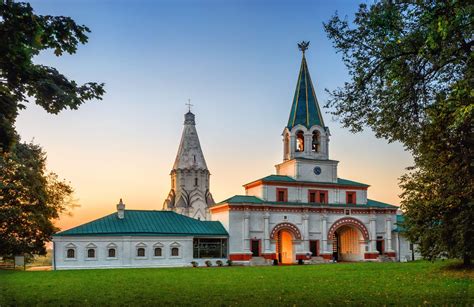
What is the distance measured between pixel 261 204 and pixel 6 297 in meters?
32.0

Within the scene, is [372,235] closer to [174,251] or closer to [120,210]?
[174,251]

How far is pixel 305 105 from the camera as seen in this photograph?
5153 cm

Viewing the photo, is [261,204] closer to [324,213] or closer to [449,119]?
[324,213]

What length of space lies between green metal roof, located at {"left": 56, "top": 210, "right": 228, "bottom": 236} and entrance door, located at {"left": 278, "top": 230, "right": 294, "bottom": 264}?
7.84 metres

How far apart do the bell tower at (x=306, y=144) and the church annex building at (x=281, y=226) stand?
0.36 ft

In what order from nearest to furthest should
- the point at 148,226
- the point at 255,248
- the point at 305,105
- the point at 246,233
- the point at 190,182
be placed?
the point at 148,226
the point at 246,233
the point at 255,248
the point at 305,105
the point at 190,182

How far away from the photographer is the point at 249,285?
1862 cm

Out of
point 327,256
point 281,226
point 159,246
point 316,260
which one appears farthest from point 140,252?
point 327,256

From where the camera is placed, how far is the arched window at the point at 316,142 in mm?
50775

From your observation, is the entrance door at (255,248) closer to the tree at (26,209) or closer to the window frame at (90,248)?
the window frame at (90,248)

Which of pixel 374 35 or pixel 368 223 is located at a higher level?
pixel 374 35

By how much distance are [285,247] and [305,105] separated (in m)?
16.1

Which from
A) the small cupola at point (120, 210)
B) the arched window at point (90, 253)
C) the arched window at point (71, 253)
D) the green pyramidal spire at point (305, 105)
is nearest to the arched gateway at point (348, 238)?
the green pyramidal spire at point (305, 105)

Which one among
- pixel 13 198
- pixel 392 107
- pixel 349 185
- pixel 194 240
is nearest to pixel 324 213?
pixel 349 185
